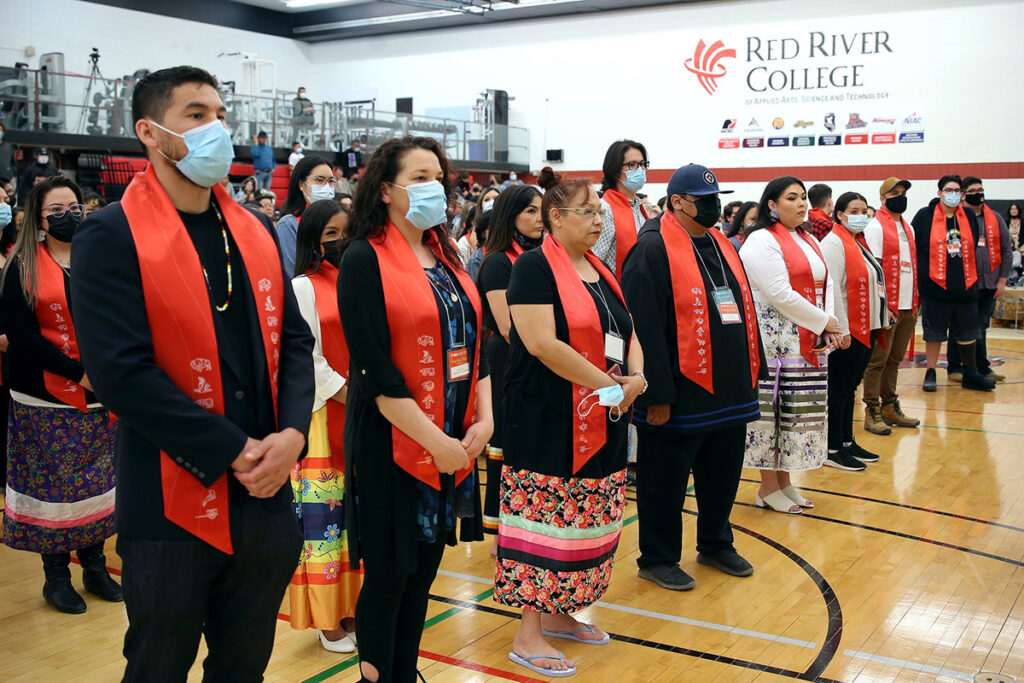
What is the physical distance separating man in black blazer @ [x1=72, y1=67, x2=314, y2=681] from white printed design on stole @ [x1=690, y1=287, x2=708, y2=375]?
88.0 inches

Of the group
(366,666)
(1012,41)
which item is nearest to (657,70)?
(1012,41)

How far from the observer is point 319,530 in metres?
3.25

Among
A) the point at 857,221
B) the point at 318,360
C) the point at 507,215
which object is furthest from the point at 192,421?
the point at 857,221

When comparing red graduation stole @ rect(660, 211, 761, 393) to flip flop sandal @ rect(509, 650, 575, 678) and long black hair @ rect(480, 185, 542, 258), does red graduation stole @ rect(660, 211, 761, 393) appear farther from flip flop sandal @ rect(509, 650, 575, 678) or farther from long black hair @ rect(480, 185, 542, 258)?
flip flop sandal @ rect(509, 650, 575, 678)

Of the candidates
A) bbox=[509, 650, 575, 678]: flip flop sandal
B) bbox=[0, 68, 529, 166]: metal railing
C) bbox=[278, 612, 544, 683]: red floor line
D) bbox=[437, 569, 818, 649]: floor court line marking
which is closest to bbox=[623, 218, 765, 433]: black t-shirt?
bbox=[437, 569, 818, 649]: floor court line marking

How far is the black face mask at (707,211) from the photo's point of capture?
4.09 metres

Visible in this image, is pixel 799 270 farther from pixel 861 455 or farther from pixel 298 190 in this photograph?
pixel 298 190

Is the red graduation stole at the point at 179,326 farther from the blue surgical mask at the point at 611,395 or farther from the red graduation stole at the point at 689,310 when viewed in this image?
the red graduation stole at the point at 689,310

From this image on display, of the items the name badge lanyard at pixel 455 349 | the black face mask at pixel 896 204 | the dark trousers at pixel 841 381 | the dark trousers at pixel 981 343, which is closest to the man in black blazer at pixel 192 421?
the name badge lanyard at pixel 455 349

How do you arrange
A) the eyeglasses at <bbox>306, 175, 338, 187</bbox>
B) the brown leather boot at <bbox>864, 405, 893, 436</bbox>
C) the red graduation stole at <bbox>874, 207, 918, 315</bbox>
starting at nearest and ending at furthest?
the eyeglasses at <bbox>306, 175, 338, 187</bbox> < the brown leather boot at <bbox>864, 405, 893, 436</bbox> < the red graduation stole at <bbox>874, 207, 918, 315</bbox>

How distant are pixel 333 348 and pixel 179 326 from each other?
135 centimetres

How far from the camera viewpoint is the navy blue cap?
407cm

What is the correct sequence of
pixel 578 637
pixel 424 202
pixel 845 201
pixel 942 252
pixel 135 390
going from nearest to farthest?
1. pixel 135 390
2. pixel 424 202
3. pixel 578 637
4. pixel 845 201
5. pixel 942 252

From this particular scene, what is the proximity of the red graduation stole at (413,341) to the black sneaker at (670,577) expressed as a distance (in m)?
1.92
